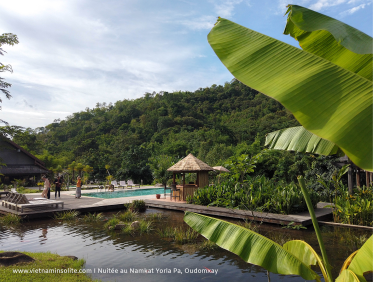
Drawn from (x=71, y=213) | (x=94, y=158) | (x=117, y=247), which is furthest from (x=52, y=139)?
(x=117, y=247)

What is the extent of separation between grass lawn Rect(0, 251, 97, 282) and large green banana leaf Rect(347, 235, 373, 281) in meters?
3.96

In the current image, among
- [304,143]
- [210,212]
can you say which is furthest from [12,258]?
[210,212]

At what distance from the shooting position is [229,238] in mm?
2260

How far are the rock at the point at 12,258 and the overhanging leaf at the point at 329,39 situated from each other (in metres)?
5.47

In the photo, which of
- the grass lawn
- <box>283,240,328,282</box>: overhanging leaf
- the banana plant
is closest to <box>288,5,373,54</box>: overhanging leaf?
the banana plant

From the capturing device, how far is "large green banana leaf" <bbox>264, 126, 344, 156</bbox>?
2699 millimetres

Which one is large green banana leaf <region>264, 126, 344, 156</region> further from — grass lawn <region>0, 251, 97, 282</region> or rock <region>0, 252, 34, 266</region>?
rock <region>0, 252, 34, 266</region>

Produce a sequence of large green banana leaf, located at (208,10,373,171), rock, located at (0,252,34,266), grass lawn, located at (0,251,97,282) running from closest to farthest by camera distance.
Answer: large green banana leaf, located at (208,10,373,171), grass lawn, located at (0,251,97,282), rock, located at (0,252,34,266)

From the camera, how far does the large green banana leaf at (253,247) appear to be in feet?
6.59

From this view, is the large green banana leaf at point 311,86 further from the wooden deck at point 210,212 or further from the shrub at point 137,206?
the shrub at point 137,206

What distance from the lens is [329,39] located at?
1.89 metres

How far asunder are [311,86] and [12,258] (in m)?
5.55

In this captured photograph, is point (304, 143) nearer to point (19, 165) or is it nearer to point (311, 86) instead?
point (311, 86)

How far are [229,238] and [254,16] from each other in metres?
2.46
